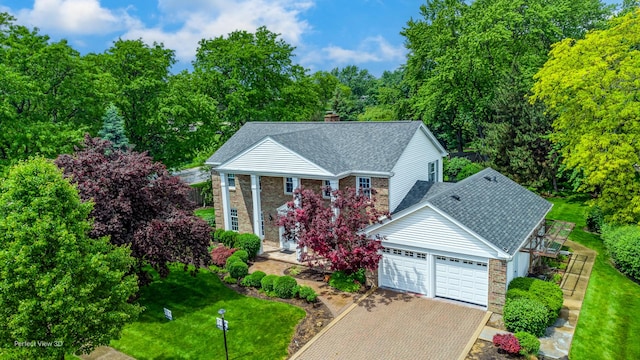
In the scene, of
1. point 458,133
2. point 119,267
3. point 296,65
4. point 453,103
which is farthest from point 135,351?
point 458,133

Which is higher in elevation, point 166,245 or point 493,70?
point 493,70

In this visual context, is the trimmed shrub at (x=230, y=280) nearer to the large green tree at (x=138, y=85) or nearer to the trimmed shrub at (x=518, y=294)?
the trimmed shrub at (x=518, y=294)

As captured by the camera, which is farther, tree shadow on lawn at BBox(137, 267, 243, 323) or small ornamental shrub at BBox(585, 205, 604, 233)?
small ornamental shrub at BBox(585, 205, 604, 233)

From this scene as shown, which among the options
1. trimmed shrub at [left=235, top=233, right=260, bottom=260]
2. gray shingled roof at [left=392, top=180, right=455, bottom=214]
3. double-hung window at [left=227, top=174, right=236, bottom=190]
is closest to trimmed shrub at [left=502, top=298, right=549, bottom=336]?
gray shingled roof at [left=392, top=180, right=455, bottom=214]

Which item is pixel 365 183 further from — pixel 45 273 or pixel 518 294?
pixel 45 273

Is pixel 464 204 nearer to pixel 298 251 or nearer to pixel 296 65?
pixel 298 251

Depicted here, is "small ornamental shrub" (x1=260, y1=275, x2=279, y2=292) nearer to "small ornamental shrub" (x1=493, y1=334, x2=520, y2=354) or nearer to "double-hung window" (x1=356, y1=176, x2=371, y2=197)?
"double-hung window" (x1=356, y1=176, x2=371, y2=197)
